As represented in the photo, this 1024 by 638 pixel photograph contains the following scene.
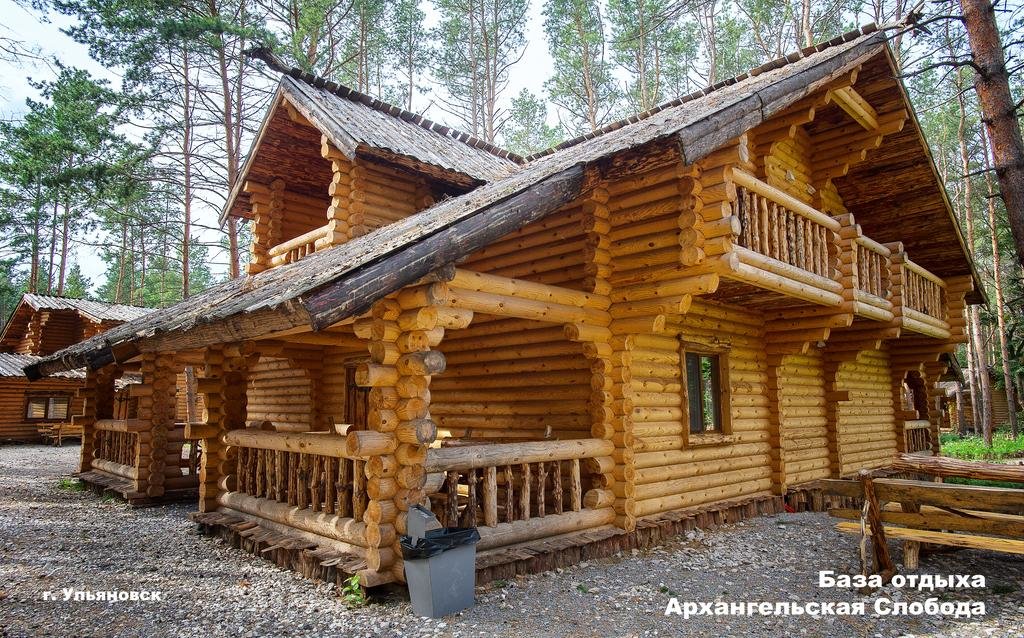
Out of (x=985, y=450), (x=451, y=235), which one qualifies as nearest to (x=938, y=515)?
(x=451, y=235)

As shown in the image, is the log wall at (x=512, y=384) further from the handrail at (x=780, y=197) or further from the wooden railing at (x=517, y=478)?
the handrail at (x=780, y=197)

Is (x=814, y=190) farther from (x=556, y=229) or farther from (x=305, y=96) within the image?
(x=305, y=96)

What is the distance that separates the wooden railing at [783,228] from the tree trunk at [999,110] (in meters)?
2.26

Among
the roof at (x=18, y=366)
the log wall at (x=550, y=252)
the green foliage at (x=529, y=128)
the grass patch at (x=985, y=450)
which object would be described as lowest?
the grass patch at (x=985, y=450)

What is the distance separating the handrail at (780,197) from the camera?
7.83 metres

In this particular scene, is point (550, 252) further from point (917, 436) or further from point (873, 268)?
point (917, 436)

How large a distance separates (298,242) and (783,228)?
29.4 feet

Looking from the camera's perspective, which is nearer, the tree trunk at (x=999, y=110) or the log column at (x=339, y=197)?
the tree trunk at (x=999, y=110)

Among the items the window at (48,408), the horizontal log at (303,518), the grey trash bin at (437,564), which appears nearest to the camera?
the grey trash bin at (437,564)

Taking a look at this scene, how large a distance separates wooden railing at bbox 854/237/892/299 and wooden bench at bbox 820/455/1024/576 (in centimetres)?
388

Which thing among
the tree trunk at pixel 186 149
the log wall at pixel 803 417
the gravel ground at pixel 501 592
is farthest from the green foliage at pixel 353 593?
the tree trunk at pixel 186 149

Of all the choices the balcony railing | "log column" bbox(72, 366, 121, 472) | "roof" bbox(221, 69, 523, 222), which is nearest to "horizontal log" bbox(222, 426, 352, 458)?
"roof" bbox(221, 69, 523, 222)

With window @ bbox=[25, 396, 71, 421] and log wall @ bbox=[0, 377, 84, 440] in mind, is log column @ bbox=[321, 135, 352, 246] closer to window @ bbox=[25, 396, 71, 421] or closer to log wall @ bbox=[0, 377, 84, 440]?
log wall @ bbox=[0, 377, 84, 440]

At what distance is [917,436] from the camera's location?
61.5 feet
